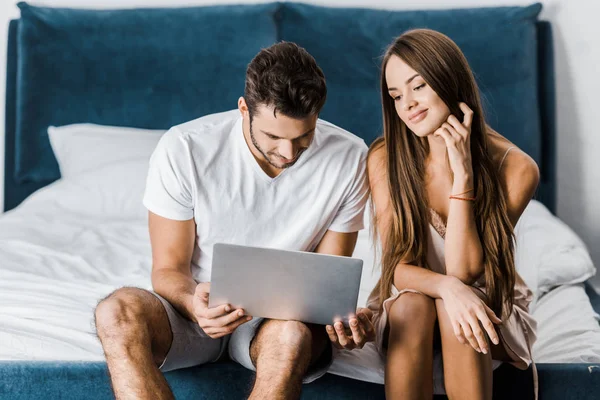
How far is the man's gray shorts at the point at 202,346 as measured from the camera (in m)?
1.74

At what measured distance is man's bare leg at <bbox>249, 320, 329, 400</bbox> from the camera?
1.58 metres

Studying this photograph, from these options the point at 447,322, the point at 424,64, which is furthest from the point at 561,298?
the point at 424,64

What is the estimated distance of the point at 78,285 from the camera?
2.22 meters

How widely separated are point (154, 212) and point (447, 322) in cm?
67

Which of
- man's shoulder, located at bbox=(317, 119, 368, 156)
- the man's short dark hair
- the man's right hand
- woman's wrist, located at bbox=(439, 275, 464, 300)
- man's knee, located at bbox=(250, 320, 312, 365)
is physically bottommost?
man's knee, located at bbox=(250, 320, 312, 365)

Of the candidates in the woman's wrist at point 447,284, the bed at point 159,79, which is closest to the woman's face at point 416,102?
the woman's wrist at point 447,284

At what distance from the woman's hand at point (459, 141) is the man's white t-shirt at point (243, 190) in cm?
21

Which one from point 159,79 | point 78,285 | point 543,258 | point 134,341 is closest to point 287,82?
point 134,341

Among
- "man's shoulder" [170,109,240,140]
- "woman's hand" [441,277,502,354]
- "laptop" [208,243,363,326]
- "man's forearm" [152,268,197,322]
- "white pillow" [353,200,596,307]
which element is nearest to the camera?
"laptop" [208,243,363,326]

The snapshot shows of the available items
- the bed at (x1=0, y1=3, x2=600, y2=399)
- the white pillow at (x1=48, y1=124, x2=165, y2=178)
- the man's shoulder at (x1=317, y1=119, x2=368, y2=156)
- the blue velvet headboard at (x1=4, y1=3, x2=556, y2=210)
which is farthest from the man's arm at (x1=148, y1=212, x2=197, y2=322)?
the blue velvet headboard at (x1=4, y1=3, x2=556, y2=210)

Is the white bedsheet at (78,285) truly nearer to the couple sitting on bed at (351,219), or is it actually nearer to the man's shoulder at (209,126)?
the couple sitting on bed at (351,219)

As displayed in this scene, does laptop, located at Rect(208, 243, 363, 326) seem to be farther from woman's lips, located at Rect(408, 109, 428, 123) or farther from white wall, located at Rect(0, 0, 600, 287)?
white wall, located at Rect(0, 0, 600, 287)

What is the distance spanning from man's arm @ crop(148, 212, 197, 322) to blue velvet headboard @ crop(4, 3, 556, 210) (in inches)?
56.7

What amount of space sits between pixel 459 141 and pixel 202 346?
70 centimetres
